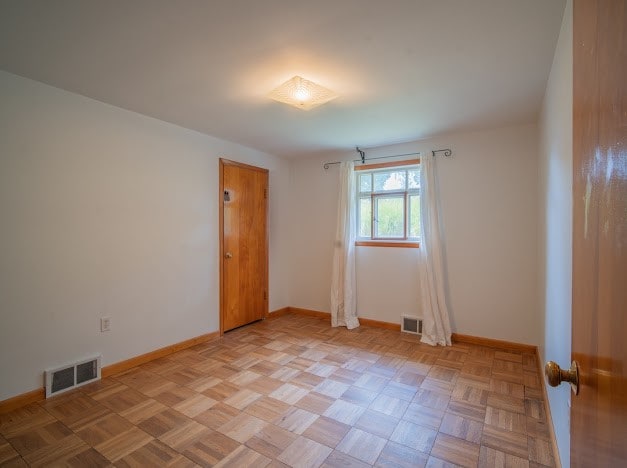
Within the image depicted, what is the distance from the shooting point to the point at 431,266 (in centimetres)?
344

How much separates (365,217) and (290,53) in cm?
251

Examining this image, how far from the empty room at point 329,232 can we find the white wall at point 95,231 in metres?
0.02

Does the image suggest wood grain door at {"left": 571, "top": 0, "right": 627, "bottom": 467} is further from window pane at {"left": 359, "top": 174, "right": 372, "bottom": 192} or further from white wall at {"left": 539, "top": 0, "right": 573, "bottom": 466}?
window pane at {"left": 359, "top": 174, "right": 372, "bottom": 192}

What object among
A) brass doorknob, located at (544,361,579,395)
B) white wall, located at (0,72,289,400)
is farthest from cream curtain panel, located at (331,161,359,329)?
brass doorknob, located at (544,361,579,395)

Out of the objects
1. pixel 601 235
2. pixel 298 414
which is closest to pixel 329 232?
pixel 298 414

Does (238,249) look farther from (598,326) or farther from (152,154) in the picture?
(598,326)

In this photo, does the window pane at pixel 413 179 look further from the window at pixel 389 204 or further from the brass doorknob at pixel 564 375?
the brass doorknob at pixel 564 375

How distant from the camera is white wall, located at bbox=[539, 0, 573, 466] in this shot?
1.44 m

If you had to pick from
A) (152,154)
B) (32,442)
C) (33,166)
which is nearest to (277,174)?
(152,154)

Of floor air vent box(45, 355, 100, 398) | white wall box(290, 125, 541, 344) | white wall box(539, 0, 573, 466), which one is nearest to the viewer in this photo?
white wall box(539, 0, 573, 466)

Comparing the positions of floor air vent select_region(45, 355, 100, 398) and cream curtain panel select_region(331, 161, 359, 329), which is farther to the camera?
cream curtain panel select_region(331, 161, 359, 329)

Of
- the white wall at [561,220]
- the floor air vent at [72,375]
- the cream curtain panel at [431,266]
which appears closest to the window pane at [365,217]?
the cream curtain panel at [431,266]

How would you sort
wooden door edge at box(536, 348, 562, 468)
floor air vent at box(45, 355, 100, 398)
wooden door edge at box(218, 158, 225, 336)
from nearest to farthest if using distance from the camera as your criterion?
wooden door edge at box(536, 348, 562, 468)
floor air vent at box(45, 355, 100, 398)
wooden door edge at box(218, 158, 225, 336)

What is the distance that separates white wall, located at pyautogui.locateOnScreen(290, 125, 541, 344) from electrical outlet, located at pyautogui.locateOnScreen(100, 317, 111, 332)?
8.85ft
